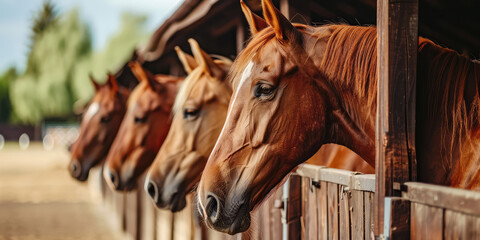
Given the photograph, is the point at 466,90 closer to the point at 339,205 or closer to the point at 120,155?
the point at 339,205

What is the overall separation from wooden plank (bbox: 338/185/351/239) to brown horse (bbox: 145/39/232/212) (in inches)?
59.0

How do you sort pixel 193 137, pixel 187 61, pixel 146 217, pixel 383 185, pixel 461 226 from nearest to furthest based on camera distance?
pixel 461 226, pixel 383 185, pixel 193 137, pixel 187 61, pixel 146 217

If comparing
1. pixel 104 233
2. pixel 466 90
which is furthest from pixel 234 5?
pixel 104 233

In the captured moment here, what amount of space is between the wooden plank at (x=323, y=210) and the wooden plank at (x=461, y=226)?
35.4 inches

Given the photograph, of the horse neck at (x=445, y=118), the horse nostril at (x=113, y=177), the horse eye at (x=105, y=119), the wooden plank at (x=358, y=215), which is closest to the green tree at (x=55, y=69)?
the horse eye at (x=105, y=119)

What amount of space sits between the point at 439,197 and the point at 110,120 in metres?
5.26

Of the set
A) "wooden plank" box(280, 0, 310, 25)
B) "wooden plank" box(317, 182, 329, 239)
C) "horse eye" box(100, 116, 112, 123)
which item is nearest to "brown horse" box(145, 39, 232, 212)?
"wooden plank" box(280, 0, 310, 25)

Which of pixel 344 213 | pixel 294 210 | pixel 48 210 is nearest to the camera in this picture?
pixel 344 213

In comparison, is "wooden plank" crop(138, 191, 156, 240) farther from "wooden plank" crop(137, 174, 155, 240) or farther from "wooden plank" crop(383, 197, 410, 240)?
"wooden plank" crop(383, 197, 410, 240)

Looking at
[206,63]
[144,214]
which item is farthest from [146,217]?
[206,63]

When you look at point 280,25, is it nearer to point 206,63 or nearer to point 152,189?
point 206,63

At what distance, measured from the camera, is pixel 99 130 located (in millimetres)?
6258

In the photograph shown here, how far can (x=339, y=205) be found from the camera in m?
2.19

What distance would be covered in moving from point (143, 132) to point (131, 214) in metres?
3.42
